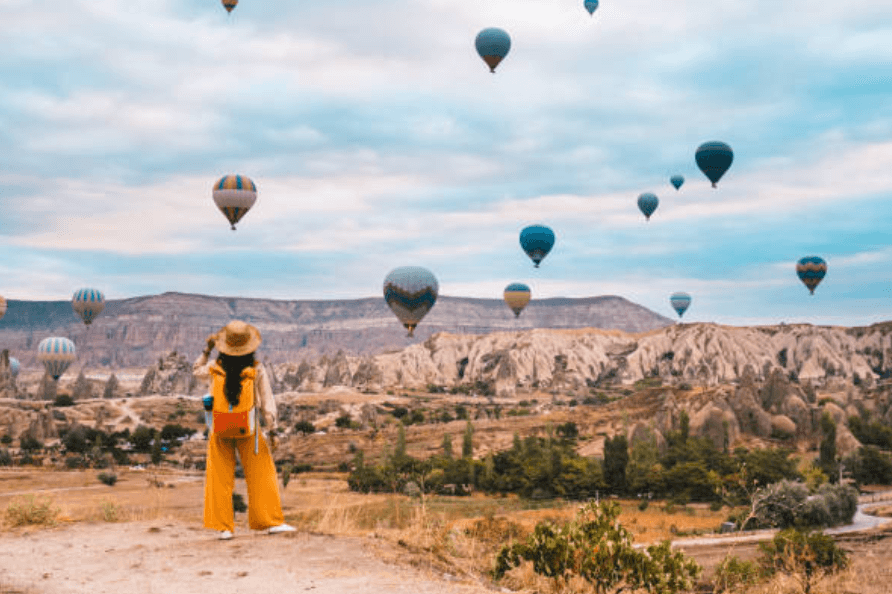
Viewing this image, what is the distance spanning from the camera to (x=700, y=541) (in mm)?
39531

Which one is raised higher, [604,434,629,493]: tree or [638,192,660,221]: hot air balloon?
[638,192,660,221]: hot air balloon

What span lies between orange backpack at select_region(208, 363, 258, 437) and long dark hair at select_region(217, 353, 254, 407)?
1.8 inches

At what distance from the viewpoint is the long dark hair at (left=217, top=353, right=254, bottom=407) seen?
12.6 meters

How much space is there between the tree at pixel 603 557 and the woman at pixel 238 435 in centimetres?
431

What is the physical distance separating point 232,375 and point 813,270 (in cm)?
9759

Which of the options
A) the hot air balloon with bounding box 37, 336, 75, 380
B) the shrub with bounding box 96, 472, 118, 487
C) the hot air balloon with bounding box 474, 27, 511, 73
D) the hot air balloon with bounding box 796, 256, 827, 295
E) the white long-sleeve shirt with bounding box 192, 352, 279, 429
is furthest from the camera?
the hot air balloon with bounding box 37, 336, 75, 380

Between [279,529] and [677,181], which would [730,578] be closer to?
[279,529]

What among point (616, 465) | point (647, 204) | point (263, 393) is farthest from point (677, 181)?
point (263, 393)

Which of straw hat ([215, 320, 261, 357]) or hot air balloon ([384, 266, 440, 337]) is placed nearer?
straw hat ([215, 320, 261, 357])

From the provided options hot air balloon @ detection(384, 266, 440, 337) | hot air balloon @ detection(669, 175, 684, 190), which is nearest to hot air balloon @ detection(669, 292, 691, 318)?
hot air balloon @ detection(669, 175, 684, 190)

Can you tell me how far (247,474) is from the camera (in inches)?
511

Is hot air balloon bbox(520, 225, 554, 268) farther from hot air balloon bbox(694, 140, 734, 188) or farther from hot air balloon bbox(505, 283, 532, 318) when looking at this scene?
hot air balloon bbox(505, 283, 532, 318)

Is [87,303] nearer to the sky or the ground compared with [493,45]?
nearer to the ground

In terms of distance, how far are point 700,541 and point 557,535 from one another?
1291 inches
